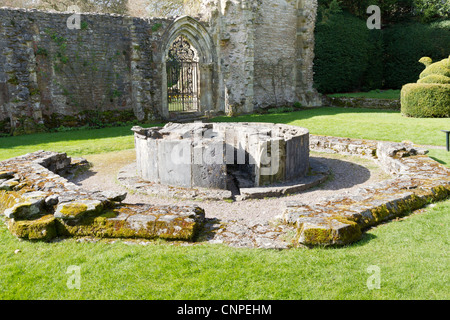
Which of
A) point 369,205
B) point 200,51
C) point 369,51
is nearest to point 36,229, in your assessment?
point 369,205

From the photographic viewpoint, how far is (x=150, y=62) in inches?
605

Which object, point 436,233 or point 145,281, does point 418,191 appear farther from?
point 145,281

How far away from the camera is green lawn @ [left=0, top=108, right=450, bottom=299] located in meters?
3.07

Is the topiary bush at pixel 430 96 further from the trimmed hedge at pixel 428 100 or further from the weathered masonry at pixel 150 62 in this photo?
the weathered masonry at pixel 150 62

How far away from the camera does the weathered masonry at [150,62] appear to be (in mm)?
12898

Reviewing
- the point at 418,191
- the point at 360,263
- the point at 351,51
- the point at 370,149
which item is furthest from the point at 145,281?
the point at 351,51

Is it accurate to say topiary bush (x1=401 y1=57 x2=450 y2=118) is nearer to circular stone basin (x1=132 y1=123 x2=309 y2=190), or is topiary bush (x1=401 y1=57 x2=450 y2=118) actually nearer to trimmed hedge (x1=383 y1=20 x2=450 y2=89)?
trimmed hedge (x1=383 y1=20 x2=450 y2=89)

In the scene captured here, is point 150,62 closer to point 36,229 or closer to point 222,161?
point 222,161

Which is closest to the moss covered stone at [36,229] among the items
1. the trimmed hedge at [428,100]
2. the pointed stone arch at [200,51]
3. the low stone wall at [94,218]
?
the low stone wall at [94,218]

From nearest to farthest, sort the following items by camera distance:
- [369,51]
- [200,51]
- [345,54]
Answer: [200,51] → [345,54] → [369,51]

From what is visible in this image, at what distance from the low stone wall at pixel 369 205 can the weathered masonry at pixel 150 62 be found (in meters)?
11.2

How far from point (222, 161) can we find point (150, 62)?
Result: 10353 mm

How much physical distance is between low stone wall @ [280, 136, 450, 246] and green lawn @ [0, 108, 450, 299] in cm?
14

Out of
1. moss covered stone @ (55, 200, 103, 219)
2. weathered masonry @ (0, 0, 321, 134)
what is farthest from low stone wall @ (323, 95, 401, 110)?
moss covered stone @ (55, 200, 103, 219)
